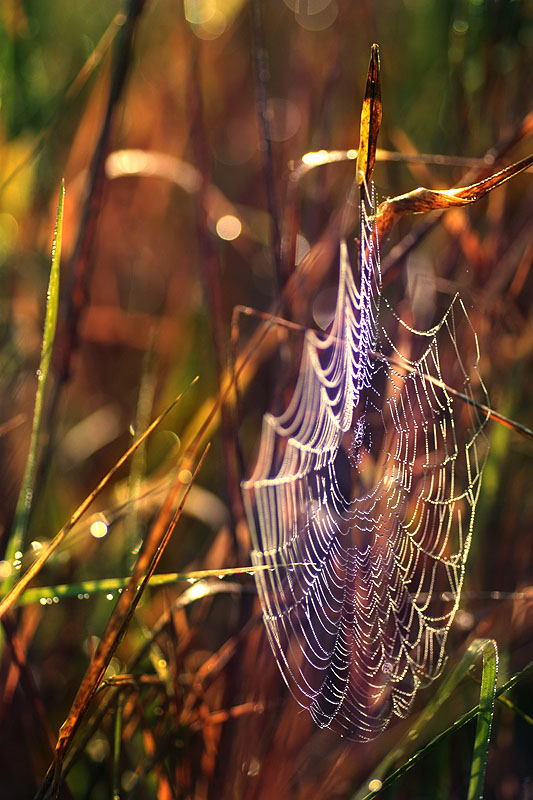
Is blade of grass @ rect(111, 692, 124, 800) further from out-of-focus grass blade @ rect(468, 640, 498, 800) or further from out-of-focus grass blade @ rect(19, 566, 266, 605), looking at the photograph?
out-of-focus grass blade @ rect(468, 640, 498, 800)

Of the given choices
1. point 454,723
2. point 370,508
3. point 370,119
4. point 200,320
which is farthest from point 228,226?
point 454,723

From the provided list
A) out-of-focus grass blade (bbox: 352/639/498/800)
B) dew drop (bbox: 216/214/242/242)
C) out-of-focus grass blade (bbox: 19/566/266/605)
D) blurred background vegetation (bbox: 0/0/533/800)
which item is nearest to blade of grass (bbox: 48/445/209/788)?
out-of-focus grass blade (bbox: 19/566/266/605)

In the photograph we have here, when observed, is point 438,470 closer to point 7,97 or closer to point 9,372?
point 9,372

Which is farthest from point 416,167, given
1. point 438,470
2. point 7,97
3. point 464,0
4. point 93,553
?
point 93,553

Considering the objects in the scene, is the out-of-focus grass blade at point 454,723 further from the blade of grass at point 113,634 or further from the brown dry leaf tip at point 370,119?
the brown dry leaf tip at point 370,119

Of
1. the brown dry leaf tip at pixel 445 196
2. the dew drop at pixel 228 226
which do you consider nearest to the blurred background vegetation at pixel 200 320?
the dew drop at pixel 228 226
